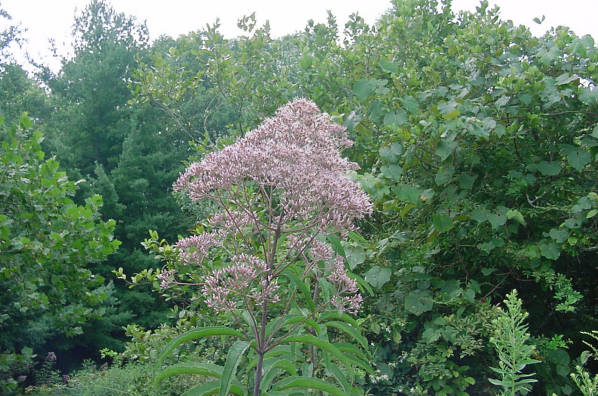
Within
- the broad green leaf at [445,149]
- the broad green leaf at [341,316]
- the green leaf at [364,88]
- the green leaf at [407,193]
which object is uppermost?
the green leaf at [364,88]

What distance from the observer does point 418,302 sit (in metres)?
3.72

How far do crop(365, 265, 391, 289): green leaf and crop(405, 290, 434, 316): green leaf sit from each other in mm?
243

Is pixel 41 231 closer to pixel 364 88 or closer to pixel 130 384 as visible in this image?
pixel 130 384

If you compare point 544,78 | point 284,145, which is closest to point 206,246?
point 284,145

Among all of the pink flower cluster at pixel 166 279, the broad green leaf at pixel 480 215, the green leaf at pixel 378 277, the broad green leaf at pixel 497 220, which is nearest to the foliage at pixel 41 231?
the pink flower cluster at pixel 166 279

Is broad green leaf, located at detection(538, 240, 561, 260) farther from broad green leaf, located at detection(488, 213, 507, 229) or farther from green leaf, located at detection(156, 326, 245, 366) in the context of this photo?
green leaf, located at detection(156, 326, 245, 366)

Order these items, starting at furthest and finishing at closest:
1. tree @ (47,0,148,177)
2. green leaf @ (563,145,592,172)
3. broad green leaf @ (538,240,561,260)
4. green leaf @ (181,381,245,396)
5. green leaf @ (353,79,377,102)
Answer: tree @ (47,0,148,177) → green leaf @ (353,79,377,102) → green leaf @ (563,145,592,172) → broad green leaf @ (538,240,561,260) → green leaf @ (181,381,245,396)

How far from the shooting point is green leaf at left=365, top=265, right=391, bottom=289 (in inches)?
145

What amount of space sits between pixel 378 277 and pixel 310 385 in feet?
5.54

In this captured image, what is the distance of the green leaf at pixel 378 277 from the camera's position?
12.1 feet

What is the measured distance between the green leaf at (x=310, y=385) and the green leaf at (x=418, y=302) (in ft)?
5.50

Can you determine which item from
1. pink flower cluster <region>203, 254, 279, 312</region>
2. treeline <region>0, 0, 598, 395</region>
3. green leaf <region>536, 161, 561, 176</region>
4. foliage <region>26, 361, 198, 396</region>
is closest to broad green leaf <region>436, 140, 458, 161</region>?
treeline <region>0, 0, 598, 395</region>

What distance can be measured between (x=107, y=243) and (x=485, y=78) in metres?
4.19

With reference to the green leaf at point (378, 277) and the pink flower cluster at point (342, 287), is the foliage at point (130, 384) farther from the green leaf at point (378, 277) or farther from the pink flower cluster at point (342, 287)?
the pink flower cluster at point (342, 287)
